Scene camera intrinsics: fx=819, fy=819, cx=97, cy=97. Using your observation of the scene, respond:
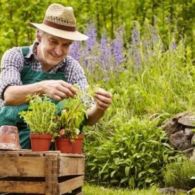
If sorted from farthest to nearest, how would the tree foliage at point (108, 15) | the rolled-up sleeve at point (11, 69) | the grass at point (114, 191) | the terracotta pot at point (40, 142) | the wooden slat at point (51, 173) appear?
the tree foliage at point (108, 15)
the grass at point (114, 191)
the rolled-up sleeve at point (11, 69)
the terracotta pot at point (40, 142)
the wooden slat at point (51, 173)

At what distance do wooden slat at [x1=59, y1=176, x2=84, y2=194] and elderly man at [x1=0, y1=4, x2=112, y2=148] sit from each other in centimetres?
38

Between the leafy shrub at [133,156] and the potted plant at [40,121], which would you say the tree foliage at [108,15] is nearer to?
the leafy shrub at [133,156]

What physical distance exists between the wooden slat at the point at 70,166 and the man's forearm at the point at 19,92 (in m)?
0.44

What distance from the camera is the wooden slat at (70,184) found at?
419cm

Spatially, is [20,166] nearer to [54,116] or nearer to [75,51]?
[54,116]

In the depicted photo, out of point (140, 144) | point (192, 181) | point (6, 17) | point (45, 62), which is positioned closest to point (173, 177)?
point (192, 181)

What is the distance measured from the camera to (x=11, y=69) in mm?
4926

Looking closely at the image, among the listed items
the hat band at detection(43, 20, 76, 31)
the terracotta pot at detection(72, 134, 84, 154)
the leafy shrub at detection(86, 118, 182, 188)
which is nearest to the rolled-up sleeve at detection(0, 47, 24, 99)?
the hat band at detection(43, 20, 76, 31)

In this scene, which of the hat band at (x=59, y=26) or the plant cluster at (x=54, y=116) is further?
the hat band at (x=59, y=26)

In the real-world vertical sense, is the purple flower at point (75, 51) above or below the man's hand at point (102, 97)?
above

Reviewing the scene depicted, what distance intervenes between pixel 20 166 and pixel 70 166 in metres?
0.36

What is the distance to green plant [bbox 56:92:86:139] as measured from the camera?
4.53 meters

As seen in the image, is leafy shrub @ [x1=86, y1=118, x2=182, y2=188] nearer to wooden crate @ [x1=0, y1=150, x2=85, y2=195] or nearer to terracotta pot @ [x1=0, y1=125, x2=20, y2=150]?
terracotta pot @ [x1=0, y1=125, x2=20, y2=150]

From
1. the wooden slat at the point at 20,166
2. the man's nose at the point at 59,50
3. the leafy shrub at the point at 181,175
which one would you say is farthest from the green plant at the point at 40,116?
the leafy shrub at the point at 181,175
